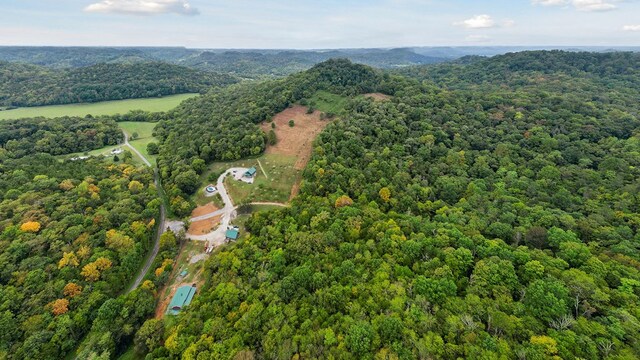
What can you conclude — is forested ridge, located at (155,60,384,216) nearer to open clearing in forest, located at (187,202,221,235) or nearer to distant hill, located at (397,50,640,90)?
open clearing in forest, located at (187,202,221,235)

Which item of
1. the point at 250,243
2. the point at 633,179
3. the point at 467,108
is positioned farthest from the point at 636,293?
the point at 467,108

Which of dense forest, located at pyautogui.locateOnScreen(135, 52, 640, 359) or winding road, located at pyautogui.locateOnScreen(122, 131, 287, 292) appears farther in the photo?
winding road, located at pyautogui.locateOnScreen(122, 131, 287, 292)

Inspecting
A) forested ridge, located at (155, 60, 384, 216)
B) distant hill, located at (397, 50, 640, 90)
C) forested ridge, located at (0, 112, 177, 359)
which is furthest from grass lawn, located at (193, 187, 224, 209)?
A: distant hill, located at (397, 50, 640, 90)

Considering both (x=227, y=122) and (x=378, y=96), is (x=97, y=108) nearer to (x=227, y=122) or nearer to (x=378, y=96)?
(x=227, y=122)

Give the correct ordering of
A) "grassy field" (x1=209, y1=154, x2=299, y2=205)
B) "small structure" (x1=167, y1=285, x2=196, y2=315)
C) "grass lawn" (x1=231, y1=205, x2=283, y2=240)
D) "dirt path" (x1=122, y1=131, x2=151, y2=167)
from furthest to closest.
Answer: "dirt path" (x1=122, y1=131, x2=151, y2=167)
"grassy field" (x1=209, y1=154, x2=299, y2=205)
"grass lawn" (x1=231, y1=205, x2=283, y2=240)
"small structure" (x1=167, y1=285, x2=196, y2=315)

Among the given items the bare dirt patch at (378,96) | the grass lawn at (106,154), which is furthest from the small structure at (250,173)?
the bare dirt patch at (378,96)

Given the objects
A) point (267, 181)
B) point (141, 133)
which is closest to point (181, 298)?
point (267, 181)

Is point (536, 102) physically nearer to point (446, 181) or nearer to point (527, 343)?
point (446, 181)

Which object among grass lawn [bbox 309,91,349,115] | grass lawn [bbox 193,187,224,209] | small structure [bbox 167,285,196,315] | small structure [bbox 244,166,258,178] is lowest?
small structure [bbox 167,285,196,315]
